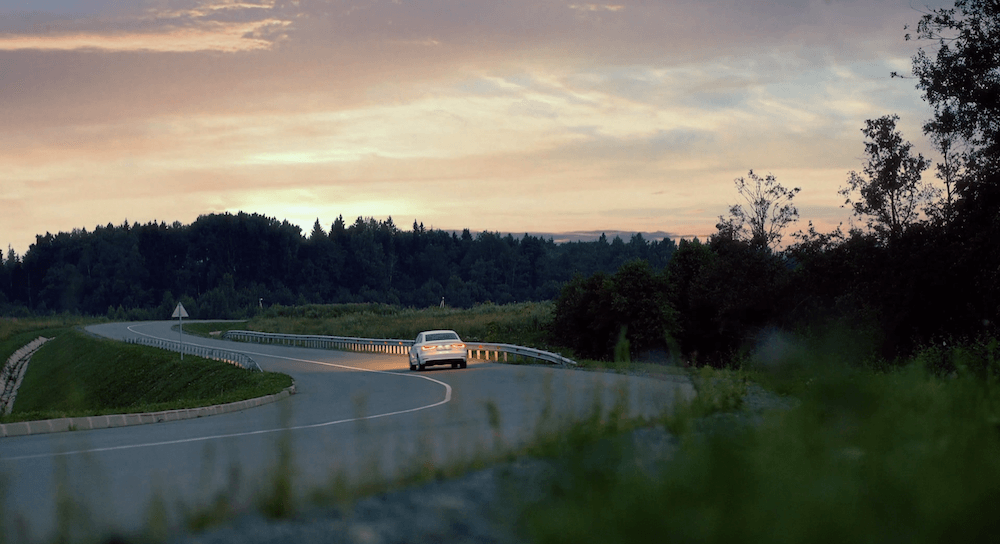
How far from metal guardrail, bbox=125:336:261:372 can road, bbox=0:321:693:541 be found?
12.4 m

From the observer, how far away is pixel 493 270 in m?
197

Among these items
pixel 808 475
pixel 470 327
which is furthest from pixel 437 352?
pixel 470 327

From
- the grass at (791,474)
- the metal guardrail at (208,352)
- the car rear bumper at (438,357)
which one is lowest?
the metal guardrail at (208,352)

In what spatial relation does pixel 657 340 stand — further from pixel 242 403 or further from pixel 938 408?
pixel 938 408

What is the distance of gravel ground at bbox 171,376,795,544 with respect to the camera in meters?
4.86

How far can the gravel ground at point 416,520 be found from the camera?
4855 millimetres

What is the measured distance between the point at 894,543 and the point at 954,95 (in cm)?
3367

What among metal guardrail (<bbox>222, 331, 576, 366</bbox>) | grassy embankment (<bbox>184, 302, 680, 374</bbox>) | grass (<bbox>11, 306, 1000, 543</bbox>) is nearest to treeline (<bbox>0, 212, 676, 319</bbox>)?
grassy embankment (<bbox>184, 302, 680, 374</bbox>)

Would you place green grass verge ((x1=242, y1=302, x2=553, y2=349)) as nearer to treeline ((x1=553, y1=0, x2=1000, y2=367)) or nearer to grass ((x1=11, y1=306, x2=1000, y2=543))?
treeline ((x1=553, y1=0, x2=1000, y2=367))

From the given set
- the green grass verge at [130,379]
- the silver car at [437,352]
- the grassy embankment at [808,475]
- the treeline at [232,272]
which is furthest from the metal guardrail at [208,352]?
the treeline at [232,272]

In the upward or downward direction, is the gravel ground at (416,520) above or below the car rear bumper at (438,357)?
above

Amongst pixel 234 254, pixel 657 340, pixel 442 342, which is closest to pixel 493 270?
pixel 234 254

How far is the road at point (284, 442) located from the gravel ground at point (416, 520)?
23 cm

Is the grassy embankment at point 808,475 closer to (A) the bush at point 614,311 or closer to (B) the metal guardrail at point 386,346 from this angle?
(B) the metal guardrail at point 386,346
